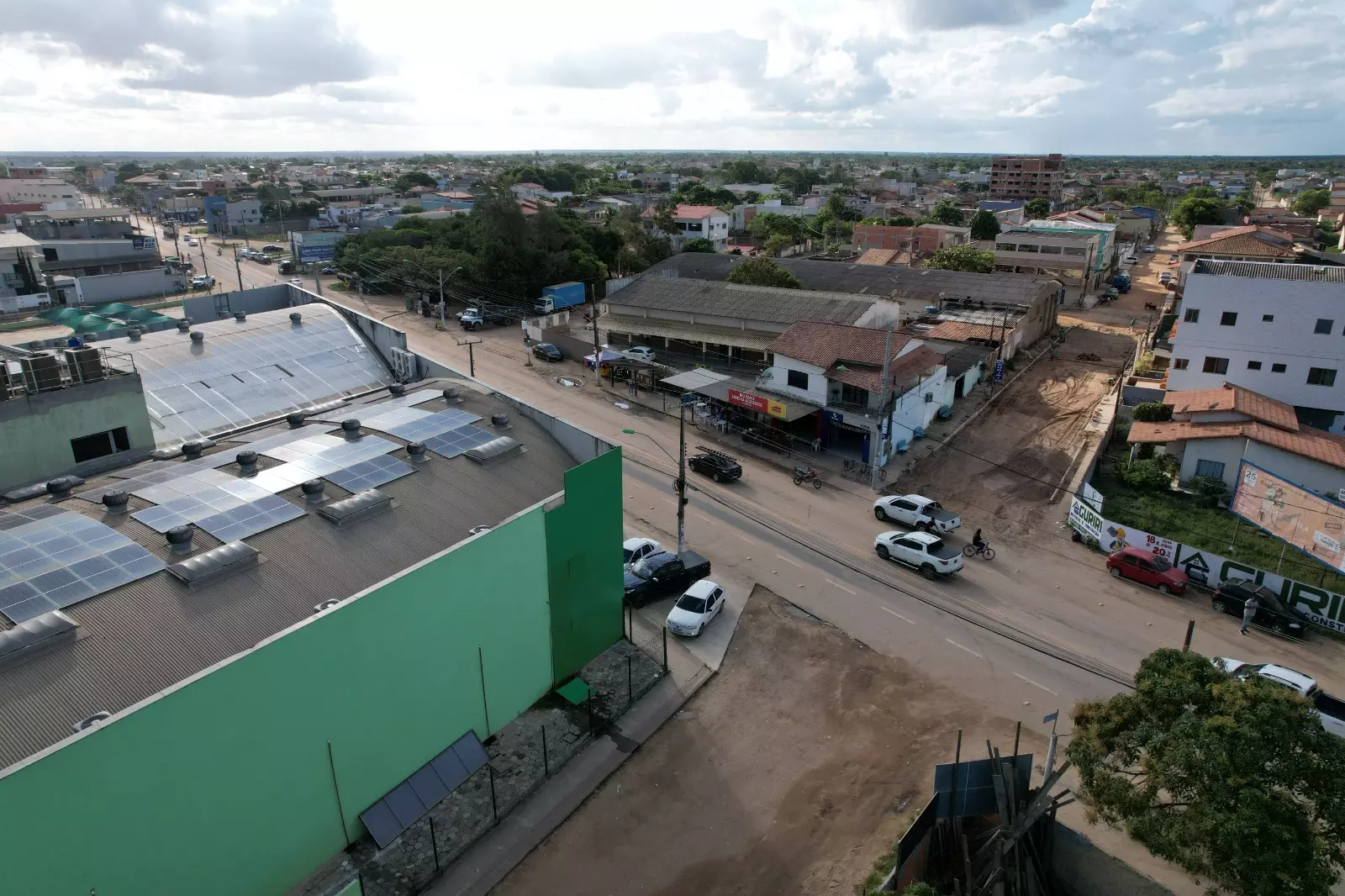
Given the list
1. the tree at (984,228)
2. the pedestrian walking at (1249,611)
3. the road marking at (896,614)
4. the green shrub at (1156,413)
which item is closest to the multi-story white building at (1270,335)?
the green shrub at (1156,413)

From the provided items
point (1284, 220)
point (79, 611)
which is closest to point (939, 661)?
point (79, 611)

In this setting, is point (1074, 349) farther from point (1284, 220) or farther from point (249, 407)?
point (1284, 220)

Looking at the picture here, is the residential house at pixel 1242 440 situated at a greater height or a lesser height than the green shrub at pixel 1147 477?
greater

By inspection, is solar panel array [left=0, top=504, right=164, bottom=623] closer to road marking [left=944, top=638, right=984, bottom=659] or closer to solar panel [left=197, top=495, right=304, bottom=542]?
solar panel [left=197, top=495, right=304, bottom=542]

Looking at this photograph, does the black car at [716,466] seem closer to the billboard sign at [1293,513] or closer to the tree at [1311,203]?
the billboard sign at [1293,513]

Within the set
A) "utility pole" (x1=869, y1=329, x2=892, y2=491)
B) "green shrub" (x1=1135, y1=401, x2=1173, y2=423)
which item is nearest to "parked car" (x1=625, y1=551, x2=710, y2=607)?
"utility pole" (x1=869, y1=329, x2=892, y2=491)

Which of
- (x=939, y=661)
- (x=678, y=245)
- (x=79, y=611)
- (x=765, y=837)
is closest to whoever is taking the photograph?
(x=79, y=611)
